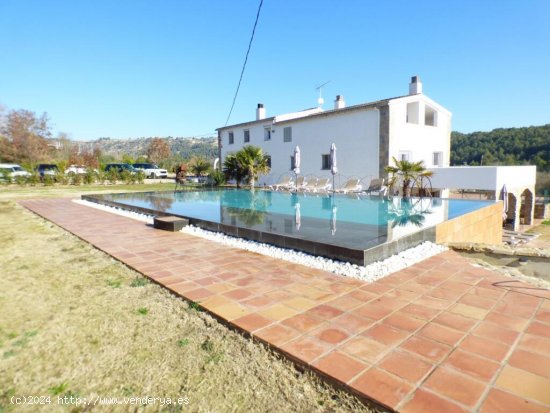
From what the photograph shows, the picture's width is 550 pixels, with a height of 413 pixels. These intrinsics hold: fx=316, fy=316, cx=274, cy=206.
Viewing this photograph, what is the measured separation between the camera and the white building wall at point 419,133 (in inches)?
669

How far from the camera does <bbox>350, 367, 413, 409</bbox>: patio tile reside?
1.82 meters

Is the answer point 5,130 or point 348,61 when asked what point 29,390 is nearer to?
point 348,61

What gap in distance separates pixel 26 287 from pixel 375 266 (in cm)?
444

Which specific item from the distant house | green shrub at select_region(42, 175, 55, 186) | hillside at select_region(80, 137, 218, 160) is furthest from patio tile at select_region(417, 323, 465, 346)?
hillside at select_region(80, 137, 218, 160)

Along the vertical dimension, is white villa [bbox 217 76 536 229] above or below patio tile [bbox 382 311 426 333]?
above

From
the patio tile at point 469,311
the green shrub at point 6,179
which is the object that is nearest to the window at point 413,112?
the patio tile at point 469,311

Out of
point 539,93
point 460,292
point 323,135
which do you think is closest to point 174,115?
point 323,135

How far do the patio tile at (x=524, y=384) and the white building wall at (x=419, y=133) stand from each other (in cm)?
1596

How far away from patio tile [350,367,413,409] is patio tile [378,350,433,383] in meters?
0.07

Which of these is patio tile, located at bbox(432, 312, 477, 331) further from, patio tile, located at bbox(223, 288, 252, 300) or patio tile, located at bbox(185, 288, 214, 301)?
patio tile, located at bbox(185, 288, 214, 301)

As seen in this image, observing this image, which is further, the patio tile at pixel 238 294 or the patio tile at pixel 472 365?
the patio tile at pixel 238 294

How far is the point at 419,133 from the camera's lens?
744 inches

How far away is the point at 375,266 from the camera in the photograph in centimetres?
431

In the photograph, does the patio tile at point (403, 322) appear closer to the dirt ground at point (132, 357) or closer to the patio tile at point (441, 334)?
the patio tile at point (441, 334)
